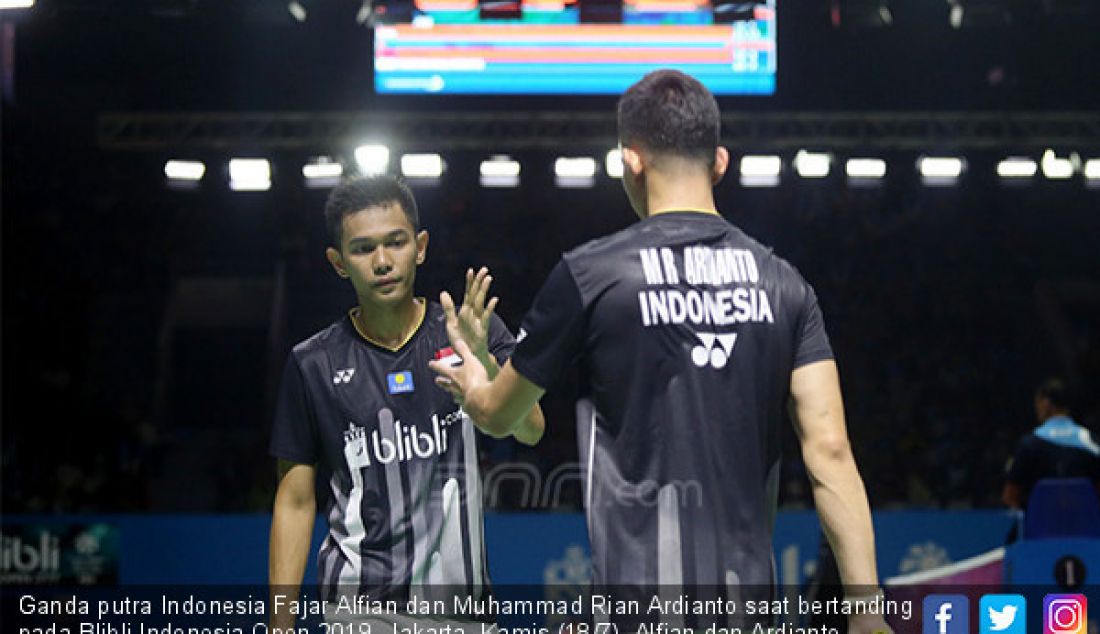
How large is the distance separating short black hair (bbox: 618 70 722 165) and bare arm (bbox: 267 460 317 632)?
1650mm

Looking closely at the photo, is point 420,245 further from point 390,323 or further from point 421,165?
point 421,165

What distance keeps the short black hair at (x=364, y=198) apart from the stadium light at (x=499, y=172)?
862cm

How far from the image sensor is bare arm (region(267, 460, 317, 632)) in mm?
3764

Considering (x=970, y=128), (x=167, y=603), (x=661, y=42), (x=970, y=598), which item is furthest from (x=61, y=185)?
(x=970, y=598)

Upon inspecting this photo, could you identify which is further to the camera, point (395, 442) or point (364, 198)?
point (364, 198)

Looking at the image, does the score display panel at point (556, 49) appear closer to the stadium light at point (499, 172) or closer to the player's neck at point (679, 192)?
the stadium light at point (499, 172)

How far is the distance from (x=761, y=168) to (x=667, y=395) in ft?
33.1

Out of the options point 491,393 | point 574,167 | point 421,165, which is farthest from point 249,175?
point 491,393

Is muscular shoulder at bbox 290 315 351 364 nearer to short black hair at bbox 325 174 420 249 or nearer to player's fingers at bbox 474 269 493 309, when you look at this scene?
short black hair at bbox 325 174 420 249

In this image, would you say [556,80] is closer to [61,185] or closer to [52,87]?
[52,87]

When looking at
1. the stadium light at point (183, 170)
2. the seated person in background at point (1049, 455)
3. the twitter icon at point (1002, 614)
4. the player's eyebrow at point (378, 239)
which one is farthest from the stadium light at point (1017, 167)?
the player's eyebrow at point (378, 239)

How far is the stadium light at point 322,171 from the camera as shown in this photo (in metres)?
12.4

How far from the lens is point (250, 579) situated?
9.30 m

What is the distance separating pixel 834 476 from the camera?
2684mm
